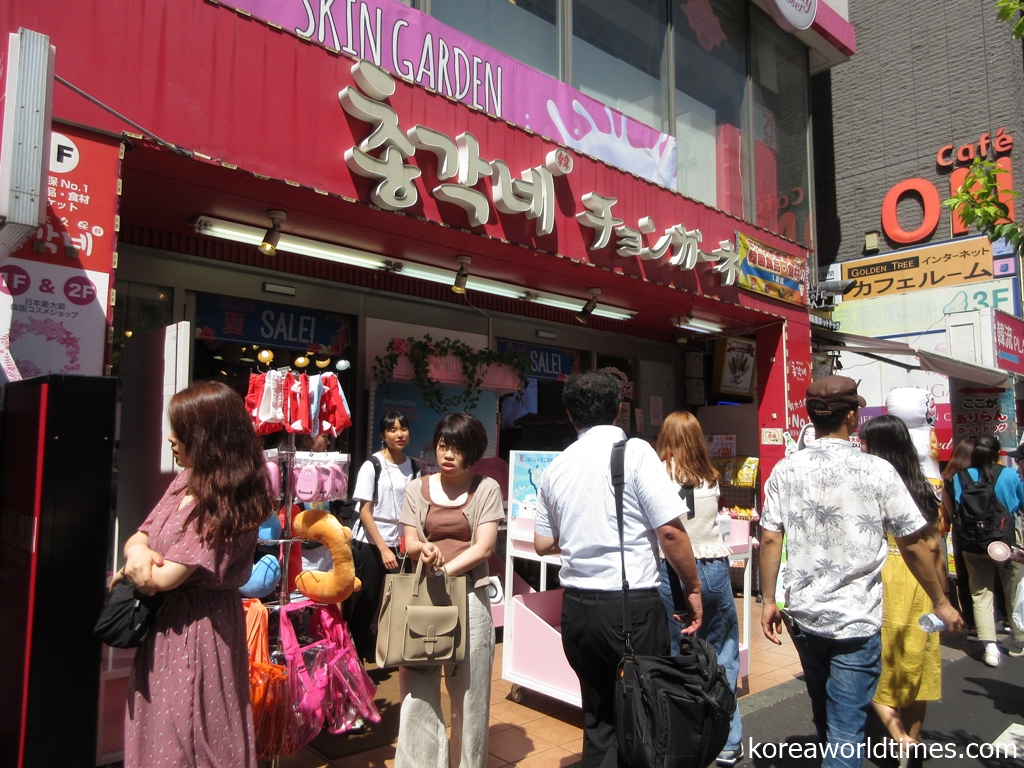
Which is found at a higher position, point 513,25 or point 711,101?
point 711,101

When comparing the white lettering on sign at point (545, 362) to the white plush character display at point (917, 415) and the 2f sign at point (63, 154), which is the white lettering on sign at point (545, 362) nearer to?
the white plush character display at point (917, 415)

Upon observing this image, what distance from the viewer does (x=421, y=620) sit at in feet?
10.2

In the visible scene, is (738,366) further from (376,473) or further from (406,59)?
(376,473)

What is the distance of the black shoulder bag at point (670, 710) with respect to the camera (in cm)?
244

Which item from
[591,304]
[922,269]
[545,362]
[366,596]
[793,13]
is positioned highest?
[793,13]

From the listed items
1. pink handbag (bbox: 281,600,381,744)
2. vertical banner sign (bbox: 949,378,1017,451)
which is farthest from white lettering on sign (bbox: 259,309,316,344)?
vertical banner sign (bbox: 949,378,1017,451)

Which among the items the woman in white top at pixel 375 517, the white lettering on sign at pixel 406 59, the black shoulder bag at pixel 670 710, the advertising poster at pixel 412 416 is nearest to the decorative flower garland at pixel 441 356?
the advertising poster at pixel 412 416

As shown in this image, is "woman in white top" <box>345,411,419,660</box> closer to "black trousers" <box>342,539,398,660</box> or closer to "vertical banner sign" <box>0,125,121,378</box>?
"black trousers" <box>342,539,398,660</box>

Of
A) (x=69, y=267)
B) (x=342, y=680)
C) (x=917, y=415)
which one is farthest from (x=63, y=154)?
(x=917, y=415)

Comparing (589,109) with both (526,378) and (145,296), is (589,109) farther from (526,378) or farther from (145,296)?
(145,296)

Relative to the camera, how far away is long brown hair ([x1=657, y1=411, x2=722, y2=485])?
13.6ft

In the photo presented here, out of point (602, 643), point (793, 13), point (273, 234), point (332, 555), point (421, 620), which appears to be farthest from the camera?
point (793, 13)

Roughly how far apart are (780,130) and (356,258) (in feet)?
22.7

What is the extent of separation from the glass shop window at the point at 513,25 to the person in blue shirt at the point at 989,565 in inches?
212
